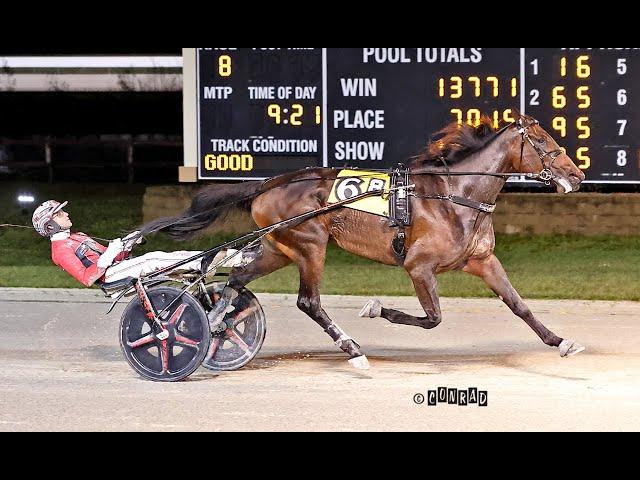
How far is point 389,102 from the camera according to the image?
14391 mm

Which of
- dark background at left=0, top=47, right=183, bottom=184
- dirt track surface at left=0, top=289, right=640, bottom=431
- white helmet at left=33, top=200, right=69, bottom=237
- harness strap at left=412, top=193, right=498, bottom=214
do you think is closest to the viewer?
dirt track surface at left=0, top=289, right=640, bottom=431

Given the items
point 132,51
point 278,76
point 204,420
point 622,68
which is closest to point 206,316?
point 204,420

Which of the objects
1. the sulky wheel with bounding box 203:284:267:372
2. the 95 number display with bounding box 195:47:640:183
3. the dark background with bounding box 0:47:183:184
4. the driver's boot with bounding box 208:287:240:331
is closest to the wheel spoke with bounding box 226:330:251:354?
the sulky wheel with bounding box 203:284:267:372

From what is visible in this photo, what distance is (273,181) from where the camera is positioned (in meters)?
9.16

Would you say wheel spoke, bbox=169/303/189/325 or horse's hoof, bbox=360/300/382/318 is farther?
horse's hoof, bbox=360/300/382/318

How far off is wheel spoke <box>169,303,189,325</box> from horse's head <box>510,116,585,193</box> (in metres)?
2.49

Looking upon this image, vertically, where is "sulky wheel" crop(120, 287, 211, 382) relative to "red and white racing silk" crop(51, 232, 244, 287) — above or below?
below

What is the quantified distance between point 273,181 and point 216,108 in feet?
18.5

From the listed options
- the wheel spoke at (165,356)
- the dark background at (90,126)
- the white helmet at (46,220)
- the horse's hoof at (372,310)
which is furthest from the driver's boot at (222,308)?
the dark background at (90,126)

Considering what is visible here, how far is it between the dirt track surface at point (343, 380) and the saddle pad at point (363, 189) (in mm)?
1092

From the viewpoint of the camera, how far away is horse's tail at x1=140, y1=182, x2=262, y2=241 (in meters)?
9.15

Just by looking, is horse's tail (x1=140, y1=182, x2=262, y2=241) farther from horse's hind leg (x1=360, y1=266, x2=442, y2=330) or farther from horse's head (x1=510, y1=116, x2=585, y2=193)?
horse's head (x1=510, y1=116, x2=585, y2=193)

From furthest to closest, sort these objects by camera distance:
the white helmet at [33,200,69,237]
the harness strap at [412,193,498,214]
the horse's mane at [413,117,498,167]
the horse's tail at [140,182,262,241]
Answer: the horse's tail at [140,182,262,241], the horse's mane at [413,117,498,167], the harness strap at [412,193,498,214], the white helmet at [33,200,69,237]

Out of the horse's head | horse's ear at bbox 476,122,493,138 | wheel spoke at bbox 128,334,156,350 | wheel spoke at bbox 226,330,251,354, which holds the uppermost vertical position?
horse's ear at bbox 476,122,493,138
